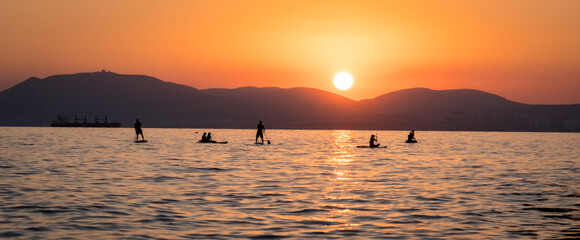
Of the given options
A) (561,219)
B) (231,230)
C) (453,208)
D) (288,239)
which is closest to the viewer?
(288,239)

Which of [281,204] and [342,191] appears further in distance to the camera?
[342,191]

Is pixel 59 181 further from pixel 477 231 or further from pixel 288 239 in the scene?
pixel 477 231

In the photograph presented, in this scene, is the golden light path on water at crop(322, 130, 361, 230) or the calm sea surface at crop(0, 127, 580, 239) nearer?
the calm sea surface at crop(0, 127, 580, 239)

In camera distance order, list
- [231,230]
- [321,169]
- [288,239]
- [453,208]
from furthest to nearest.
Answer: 1. [321,169]
2. [453,208]
3. [231,230]
4. [288,239]

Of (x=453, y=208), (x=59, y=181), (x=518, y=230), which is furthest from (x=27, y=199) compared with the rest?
(x=518, y=230)

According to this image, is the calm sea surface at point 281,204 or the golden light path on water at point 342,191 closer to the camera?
the calm sea surface at point 281,204

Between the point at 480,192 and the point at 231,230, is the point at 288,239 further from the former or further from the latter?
the point at 480,192

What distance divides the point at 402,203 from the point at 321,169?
18.1 meters

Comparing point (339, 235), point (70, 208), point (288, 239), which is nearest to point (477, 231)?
point (339, 235)

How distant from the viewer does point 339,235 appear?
18.1m

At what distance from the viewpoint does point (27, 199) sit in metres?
24.6

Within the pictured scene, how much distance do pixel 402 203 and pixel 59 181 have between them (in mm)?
15823

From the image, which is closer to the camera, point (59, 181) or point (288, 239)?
point (288, 239)

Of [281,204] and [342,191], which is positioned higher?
[342,191]
